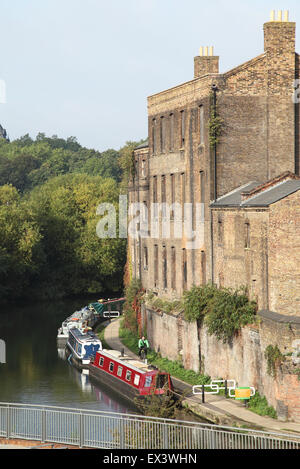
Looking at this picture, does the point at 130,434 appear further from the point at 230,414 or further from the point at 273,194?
the point at 273,194

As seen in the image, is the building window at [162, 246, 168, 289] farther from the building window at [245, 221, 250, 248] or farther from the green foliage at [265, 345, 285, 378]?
the green foliage at [265, 345, 285, 378]

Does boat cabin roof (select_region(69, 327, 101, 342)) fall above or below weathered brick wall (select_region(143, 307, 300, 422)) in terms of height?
below

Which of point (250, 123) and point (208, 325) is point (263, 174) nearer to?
point (250, 123)

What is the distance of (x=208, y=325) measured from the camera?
108 ft

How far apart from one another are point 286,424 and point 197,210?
1332 cm

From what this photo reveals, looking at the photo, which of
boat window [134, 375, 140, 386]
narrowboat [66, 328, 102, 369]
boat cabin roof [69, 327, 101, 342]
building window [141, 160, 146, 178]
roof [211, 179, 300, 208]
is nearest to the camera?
roof [211, 179, 300, 208]

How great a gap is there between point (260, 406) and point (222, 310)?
15.0 feet

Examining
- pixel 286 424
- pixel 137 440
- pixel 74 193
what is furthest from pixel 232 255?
pixel 74 193

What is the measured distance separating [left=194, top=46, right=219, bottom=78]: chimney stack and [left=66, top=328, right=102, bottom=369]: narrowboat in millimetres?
13875

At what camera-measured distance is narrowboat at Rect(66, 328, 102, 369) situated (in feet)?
138

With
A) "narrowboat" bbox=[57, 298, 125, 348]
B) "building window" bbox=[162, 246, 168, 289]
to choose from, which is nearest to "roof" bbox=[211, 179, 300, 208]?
"building window" bbox=[162, 246, 168, 289]

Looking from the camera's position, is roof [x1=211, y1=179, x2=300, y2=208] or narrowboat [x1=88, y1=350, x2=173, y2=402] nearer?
roof [x1=211, y1=179, x2=300, y2=208]

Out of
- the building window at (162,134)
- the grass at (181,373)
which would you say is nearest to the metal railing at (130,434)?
the grass at (181,373)

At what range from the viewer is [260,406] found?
93.9 feet
